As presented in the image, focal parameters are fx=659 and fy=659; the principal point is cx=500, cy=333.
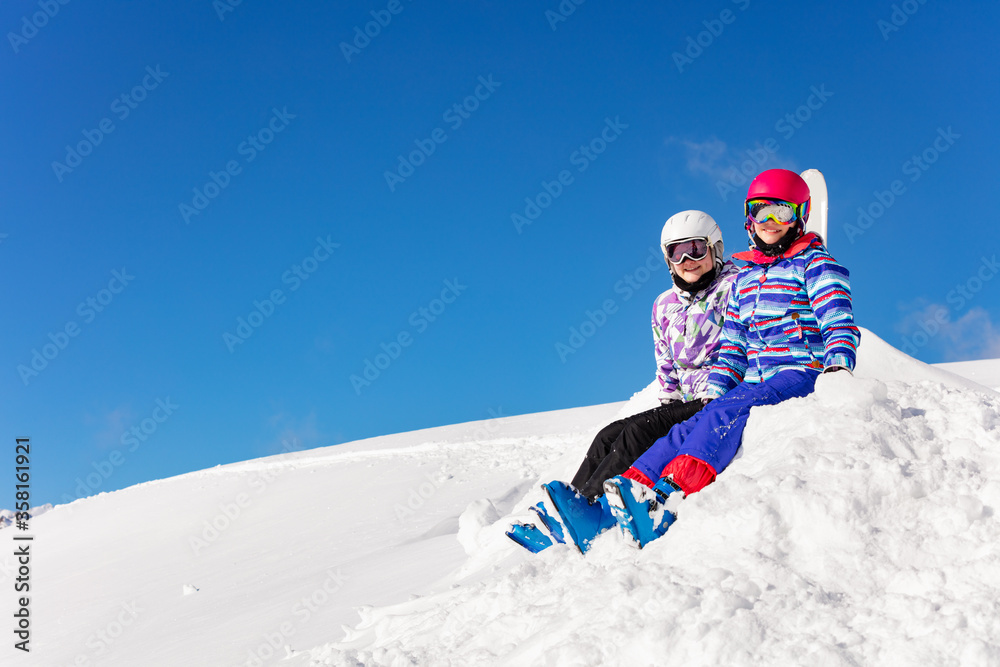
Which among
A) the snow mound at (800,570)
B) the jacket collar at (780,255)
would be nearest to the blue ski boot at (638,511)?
the snow mound at (800,570)

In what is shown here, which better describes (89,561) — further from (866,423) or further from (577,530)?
(866,423)

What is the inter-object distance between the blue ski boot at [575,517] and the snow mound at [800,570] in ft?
0.18

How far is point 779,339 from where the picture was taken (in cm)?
303

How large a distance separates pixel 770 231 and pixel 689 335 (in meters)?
0.74

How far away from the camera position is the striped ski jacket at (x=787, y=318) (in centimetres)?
278

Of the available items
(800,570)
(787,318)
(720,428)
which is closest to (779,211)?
(787,318)

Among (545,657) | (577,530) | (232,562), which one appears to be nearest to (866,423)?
(577,530)

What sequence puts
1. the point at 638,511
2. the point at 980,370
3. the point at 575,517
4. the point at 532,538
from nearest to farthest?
1. the point at 638,511
2. the point at 575,517
3. the point at 532,538
4. the point at 980,370

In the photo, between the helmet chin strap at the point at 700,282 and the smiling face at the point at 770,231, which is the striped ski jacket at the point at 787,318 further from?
the helmet chin strap at the point at 700,282

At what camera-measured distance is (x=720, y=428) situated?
2.64 m

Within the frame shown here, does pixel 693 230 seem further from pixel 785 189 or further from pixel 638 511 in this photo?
pixel 638 511

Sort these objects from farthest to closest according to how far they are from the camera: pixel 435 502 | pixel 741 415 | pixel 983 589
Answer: pixel 435 502
pixel 741 415
pixel 983 589

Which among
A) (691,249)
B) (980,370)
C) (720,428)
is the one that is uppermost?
(980,370)

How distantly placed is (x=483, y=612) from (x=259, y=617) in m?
2.50
